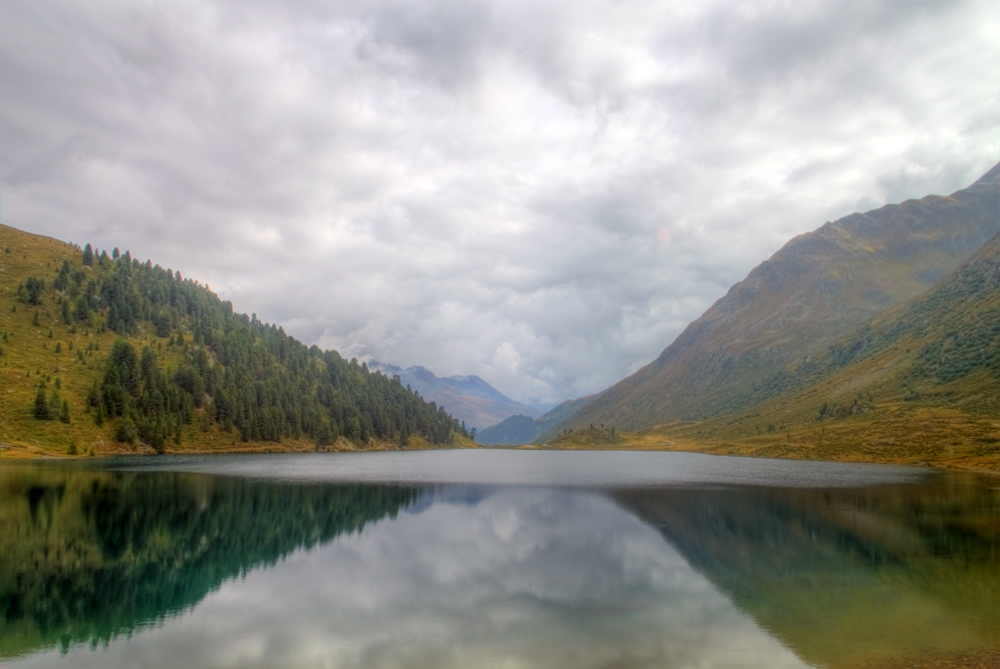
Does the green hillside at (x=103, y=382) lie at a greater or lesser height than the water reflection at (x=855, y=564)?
greater

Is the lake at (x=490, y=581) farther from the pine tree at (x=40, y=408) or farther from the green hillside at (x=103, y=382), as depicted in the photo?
the green hillside at (x=103, y=382)

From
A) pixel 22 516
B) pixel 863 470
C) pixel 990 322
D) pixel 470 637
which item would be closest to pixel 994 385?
pixel 990 322

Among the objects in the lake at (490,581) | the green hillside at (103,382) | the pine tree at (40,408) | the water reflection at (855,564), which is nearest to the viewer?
the lake at (490,581)

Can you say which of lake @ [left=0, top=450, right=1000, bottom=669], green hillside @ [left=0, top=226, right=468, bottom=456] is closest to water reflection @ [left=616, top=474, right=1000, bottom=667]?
lake @ [left=0, top=450, right=1000, bottom=669]

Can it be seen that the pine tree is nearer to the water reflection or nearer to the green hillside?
the green hillside

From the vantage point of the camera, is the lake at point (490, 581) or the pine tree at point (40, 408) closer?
the lake at point (490, 581)

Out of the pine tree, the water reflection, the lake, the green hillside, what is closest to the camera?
the lake

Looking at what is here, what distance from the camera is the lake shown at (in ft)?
77.2

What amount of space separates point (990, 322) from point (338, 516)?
228322 mm

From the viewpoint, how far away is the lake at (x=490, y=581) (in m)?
23.5

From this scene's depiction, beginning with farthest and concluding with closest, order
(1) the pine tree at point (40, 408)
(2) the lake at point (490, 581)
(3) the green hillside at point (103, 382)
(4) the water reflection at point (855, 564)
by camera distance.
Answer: (3) the green hillside at point (103, 382) < (1) the pine tree at point (40, 408) < (4) the water reflection at point (855, 564) < (2) the lake at point (490, 581)

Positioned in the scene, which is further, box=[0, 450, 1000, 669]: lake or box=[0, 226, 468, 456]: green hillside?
box=[0, 226, 468, 456]: green hillside

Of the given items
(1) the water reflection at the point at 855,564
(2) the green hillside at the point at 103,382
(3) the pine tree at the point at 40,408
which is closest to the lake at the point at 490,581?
(1) the water reflection at the point at 855,564

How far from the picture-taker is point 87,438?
134m
